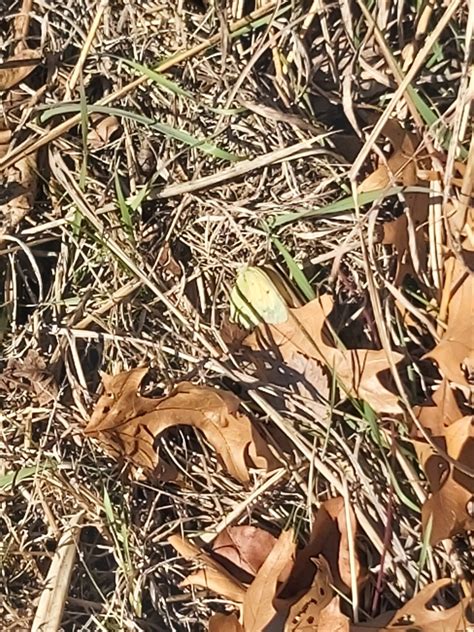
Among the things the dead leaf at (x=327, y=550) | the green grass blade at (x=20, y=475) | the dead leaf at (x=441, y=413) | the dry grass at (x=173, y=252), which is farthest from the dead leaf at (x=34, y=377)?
the dead leaf at (x=441, y=413)

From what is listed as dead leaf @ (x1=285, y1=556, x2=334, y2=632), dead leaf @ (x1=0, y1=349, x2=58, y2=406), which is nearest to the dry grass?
dead leaf @ (x1=0, y1=349, x2=58, y2=406)

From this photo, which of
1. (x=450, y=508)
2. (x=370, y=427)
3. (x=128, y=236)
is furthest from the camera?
(x=128, y=236)

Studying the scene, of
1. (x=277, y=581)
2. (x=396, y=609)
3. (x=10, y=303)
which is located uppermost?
(x=10, y=303)

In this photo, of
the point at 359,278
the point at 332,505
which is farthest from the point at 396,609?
the point at 359,278

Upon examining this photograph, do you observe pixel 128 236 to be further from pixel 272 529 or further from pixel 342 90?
pixel 272 529

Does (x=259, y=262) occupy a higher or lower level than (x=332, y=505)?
higher

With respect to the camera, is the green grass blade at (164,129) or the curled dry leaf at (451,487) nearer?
the curled dry leaf at (451,487)

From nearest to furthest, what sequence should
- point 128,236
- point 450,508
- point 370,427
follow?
point 450,508
point 370,427
point 128,236

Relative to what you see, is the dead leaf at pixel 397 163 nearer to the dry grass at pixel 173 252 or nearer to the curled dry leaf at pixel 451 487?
the dry grass at pixel 173 252
